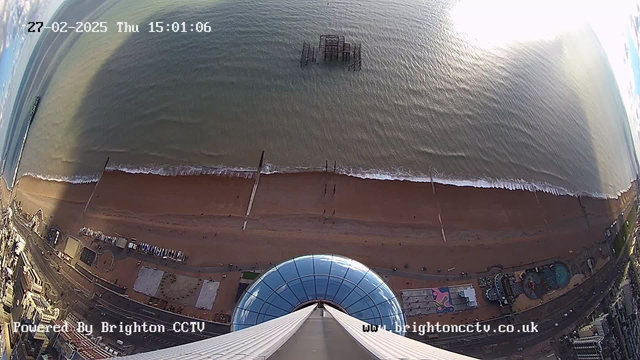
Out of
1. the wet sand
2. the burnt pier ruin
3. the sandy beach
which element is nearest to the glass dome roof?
the sandy beach

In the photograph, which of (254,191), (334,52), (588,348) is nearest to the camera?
(588,348)

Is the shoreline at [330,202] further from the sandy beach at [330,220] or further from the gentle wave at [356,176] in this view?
the gentle wave at [356,176]

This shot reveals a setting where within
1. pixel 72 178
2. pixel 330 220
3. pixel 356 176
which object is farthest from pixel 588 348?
pixel 72 178

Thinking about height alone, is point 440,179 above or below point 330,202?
above

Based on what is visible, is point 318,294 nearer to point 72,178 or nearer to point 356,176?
point 356,176

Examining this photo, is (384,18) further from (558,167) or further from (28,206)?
(28,206)

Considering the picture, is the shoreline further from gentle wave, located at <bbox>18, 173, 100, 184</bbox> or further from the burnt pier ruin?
the burnt pier ruin
